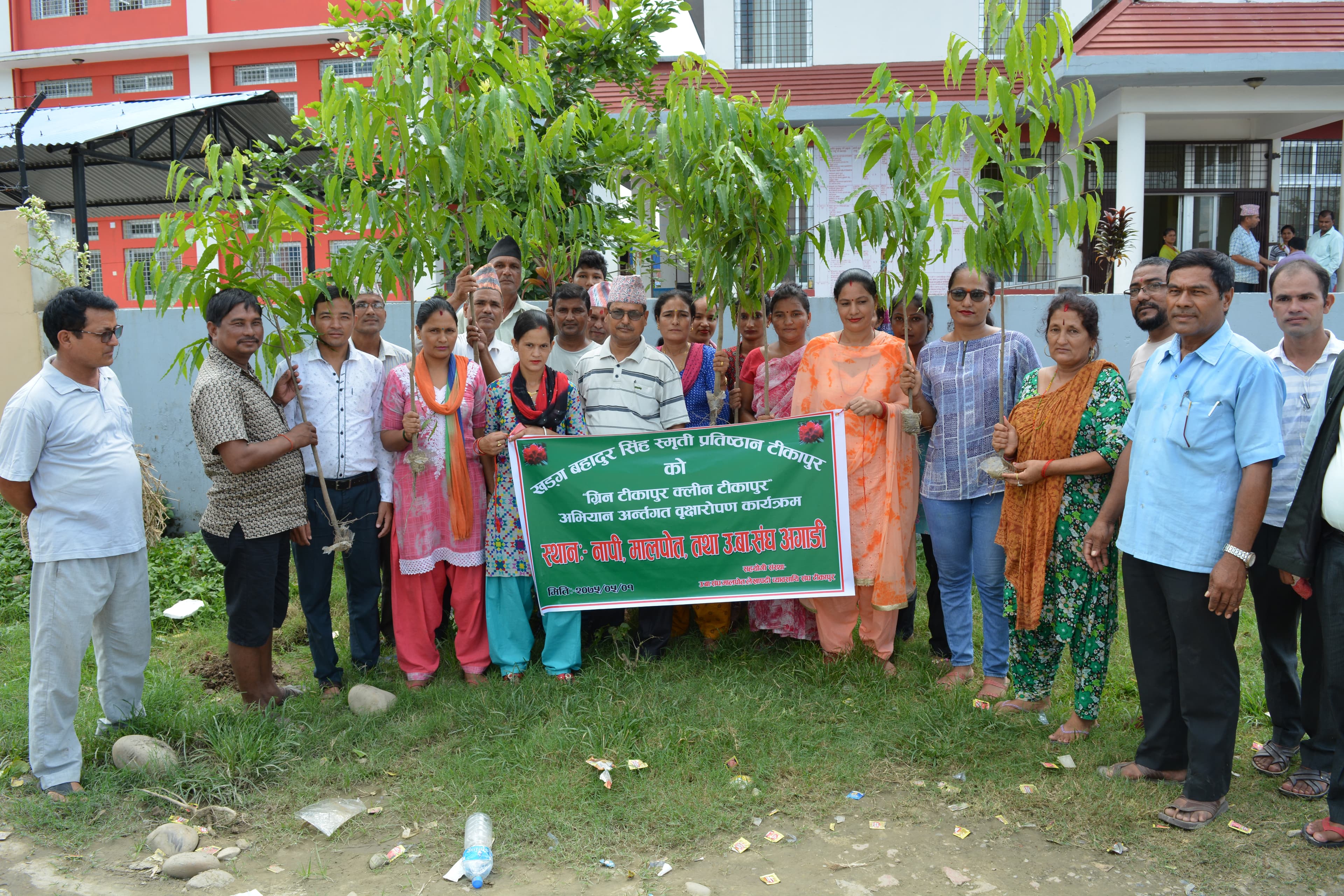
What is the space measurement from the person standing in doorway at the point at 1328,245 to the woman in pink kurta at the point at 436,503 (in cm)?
1142

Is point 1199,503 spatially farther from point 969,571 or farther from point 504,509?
point 504,509

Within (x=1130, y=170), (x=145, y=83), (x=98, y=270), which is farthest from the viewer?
(x=145, y=83)

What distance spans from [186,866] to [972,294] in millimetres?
3873

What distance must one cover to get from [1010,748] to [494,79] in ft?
11.7

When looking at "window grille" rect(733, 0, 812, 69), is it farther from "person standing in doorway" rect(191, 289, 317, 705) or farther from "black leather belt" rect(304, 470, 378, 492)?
"person standing in doorway" rect(191, 289, 317, 705)

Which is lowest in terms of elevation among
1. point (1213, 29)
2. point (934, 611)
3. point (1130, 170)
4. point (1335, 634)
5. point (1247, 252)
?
point (934, 611)

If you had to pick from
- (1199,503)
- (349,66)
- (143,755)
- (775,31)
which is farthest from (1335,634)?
(349,66)

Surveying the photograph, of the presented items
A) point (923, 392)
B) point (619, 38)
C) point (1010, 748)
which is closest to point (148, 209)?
point (619, 38)

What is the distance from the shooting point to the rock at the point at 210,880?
319cm

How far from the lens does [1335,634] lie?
126 inches

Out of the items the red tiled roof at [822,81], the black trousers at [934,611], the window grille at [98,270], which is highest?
the red tiled roof at [822,81]

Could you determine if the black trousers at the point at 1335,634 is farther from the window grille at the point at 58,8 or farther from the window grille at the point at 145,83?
the window grille at the point at 58,8

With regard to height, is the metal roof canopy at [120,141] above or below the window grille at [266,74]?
below

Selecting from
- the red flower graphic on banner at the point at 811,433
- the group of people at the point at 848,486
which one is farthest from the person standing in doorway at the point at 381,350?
the red flower graphic on banner at the point at 811,433
